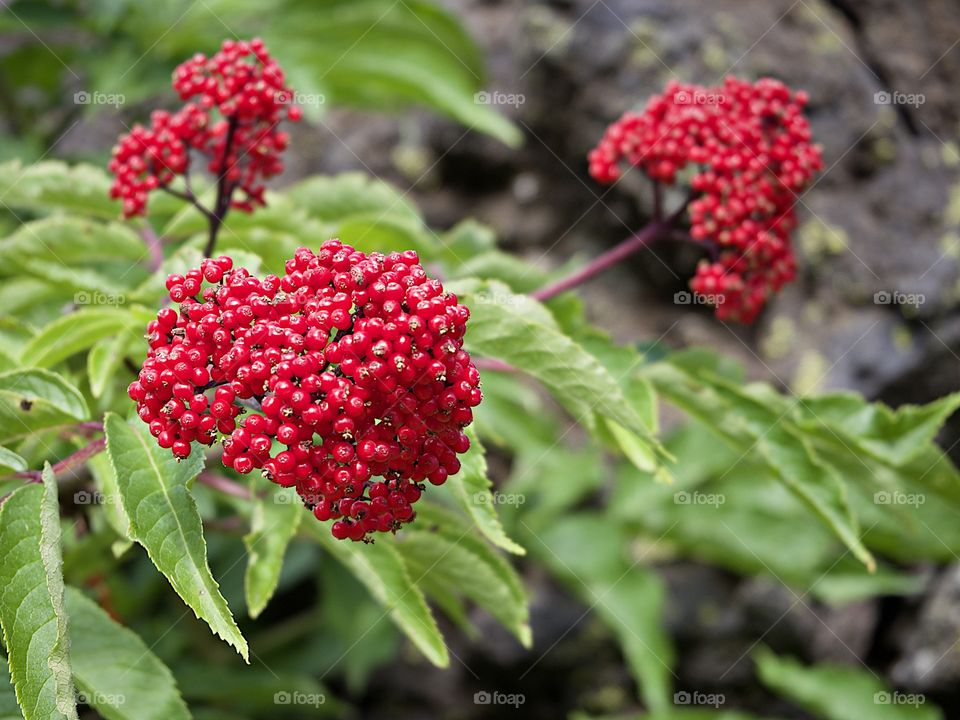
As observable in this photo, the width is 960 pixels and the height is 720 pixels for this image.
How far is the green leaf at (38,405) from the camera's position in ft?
7.52

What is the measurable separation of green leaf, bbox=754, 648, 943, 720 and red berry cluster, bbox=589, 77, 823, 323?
8.39 feet

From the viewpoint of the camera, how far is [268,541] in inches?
102

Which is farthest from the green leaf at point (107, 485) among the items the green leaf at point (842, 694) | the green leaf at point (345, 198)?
the green leaf at point (842, 694)

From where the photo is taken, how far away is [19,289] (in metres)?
3.28

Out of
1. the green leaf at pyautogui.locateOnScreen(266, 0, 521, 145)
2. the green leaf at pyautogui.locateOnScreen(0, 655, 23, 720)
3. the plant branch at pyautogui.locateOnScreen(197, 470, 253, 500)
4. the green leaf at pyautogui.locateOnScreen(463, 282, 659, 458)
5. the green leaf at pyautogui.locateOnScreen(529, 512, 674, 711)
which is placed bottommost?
the green leaf at pyautogui.locateOnScreen(529, 512, 674, 711)

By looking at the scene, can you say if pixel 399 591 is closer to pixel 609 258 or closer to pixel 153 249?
pixel 609 258

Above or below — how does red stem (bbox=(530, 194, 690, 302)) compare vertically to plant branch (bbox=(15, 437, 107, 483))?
above


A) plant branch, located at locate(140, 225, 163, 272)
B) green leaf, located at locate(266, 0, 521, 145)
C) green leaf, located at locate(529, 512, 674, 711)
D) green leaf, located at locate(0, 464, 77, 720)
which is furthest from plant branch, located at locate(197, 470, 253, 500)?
green leaf, located at locate(529, 512, 674, 711)

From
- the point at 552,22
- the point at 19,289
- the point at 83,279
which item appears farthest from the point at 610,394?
the point at 552,22

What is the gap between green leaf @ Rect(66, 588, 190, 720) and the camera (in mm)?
2385

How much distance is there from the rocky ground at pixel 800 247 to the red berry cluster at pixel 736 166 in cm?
224

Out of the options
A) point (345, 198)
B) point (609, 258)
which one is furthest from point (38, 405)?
point (609, 258)

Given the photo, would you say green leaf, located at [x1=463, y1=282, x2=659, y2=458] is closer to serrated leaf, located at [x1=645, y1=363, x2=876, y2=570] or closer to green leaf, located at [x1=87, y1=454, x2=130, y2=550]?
serrated leaf, located at [x1=645, y1=363, x2=876, y2=570]

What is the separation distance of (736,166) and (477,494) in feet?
5.10
